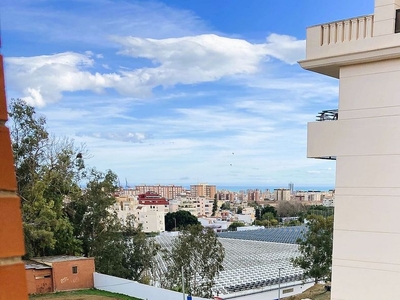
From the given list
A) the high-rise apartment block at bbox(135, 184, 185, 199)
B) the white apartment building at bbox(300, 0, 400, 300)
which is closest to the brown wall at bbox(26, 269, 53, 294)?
the white apartment building at bbox(300, 0, 400, 300)

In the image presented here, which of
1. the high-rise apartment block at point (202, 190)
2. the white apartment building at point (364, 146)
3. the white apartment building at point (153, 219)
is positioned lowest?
the white apartment building at point (153, 219)

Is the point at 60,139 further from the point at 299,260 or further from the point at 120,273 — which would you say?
the point at 299,260

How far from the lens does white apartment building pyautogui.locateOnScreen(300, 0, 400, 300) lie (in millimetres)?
2268

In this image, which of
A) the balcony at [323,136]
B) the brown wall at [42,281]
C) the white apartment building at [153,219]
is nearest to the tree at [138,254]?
the brown wall at [42,281]

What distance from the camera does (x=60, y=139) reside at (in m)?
11.4

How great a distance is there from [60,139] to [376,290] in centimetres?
1037

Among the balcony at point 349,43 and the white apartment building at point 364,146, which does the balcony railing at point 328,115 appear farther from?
the balcony at point 349,43

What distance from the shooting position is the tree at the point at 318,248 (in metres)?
9.81

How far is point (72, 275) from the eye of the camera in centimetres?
1077

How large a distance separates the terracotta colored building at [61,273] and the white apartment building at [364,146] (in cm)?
922

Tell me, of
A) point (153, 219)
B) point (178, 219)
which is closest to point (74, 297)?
point (178, 219)

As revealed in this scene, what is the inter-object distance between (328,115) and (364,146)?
0.32m

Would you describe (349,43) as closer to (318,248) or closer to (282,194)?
(318,248)

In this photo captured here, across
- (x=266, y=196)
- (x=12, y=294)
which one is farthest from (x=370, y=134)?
(x=266, y=196)
